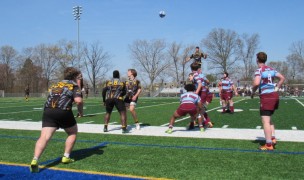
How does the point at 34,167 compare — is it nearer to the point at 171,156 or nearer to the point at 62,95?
the point at 62,95

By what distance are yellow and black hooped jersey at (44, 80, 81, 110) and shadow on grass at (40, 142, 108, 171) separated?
102 centimetres

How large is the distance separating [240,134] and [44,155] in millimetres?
5015

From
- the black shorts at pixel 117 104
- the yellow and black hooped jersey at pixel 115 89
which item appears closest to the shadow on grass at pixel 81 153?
the black shorts at pixel 117 104

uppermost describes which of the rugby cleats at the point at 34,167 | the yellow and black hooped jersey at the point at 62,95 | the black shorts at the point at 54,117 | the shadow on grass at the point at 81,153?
the yellow and black hooped jersey at the point at 62,95

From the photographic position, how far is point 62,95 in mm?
5836

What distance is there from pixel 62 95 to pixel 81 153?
160cm

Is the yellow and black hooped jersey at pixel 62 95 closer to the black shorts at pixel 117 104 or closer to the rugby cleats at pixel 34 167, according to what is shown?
the rugby cleats at pixel 34 167

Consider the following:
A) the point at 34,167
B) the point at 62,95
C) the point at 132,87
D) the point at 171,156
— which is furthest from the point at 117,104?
the point at 34,167

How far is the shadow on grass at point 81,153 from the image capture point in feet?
19.7

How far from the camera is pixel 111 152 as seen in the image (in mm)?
6949

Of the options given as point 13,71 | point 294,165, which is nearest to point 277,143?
point 294,165

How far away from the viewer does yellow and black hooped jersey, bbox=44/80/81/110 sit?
5.81m

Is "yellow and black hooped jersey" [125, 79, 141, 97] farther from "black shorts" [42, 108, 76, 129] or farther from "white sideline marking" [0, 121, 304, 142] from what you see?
"black shorts" [42, 108, 76, 129]

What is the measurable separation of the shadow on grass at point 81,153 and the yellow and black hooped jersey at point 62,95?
1.02 metres
